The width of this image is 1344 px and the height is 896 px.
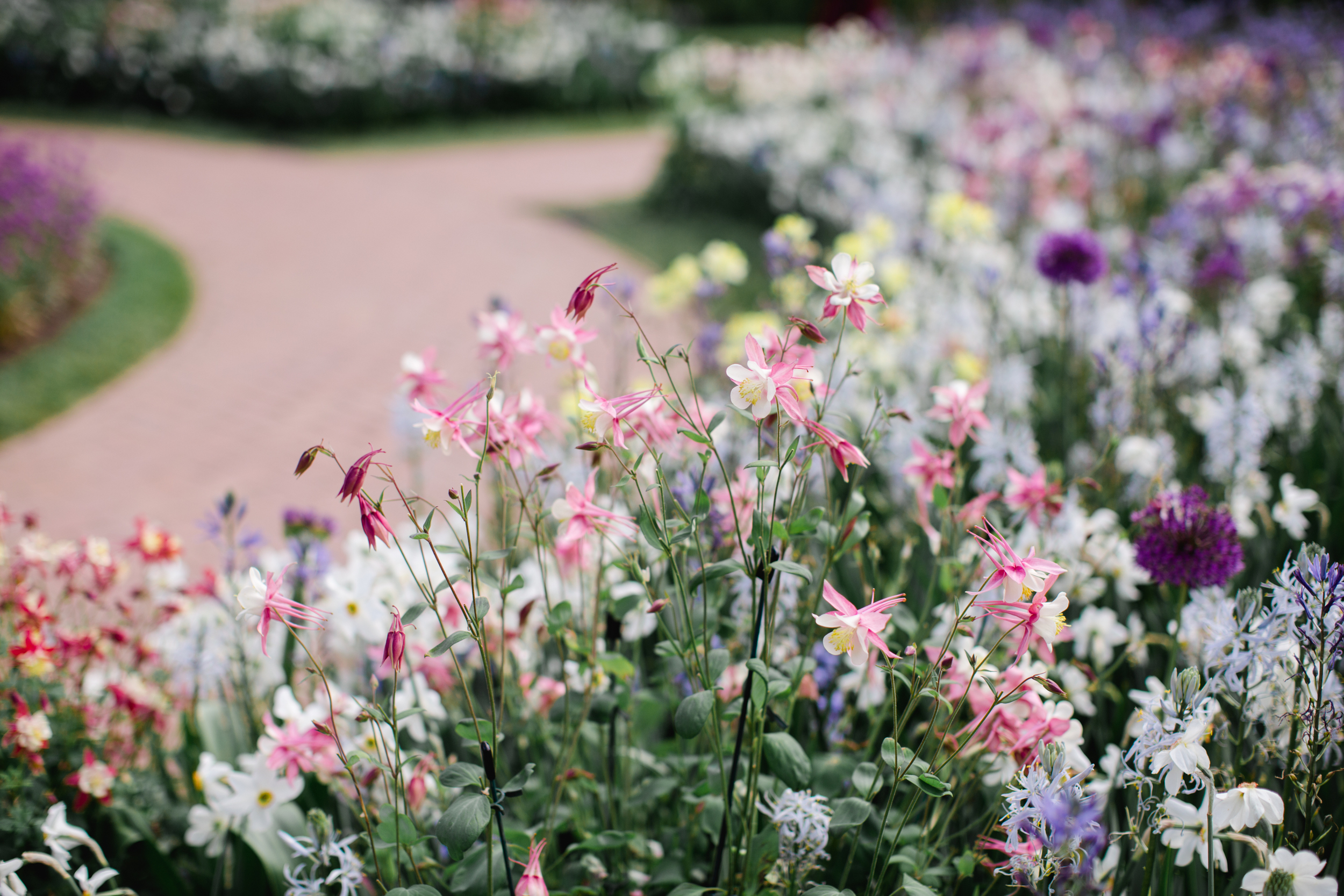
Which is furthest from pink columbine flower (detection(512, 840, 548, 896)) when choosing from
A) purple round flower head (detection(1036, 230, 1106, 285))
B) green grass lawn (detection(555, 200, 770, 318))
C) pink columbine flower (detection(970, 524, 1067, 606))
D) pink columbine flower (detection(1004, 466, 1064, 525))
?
green grass lawn (detection(555, 200, 770, 318))

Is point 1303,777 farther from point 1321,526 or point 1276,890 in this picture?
point 1321,526

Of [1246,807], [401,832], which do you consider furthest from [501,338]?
[1246,807]

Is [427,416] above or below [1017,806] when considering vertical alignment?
above

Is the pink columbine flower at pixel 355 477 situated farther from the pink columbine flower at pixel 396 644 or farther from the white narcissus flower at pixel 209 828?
the white narcissus flower at pixel 209 828

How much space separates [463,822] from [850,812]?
551 millimetres

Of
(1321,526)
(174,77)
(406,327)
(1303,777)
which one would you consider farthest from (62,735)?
(174,77)

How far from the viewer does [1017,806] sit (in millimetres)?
1196

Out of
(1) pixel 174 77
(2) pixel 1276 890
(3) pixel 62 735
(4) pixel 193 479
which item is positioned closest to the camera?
(2) pixel 1276 890

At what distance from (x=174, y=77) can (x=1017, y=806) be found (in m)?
12.6

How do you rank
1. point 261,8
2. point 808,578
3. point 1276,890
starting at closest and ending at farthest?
point 1276,890 → point 808,578 → point 261,8

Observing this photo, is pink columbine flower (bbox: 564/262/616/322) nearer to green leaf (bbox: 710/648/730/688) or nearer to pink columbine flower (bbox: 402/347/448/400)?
pink columbine flower (bbox: 402/347/448/400)

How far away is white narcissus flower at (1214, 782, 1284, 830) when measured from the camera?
Result: 45.9 inches

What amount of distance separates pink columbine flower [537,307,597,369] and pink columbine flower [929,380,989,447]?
24.1 inches

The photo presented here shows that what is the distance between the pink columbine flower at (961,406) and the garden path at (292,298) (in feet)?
5.00
